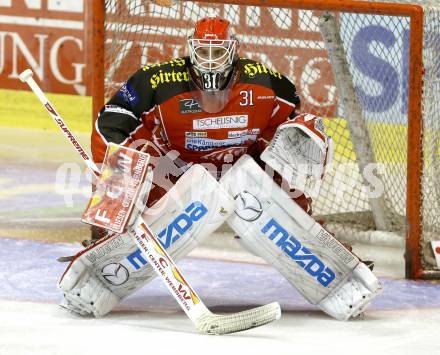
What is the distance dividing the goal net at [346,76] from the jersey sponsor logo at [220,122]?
727mm

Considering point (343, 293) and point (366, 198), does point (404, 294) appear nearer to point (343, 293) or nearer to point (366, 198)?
point (343, 293)

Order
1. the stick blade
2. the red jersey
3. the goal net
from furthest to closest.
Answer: the goal net → the red jersey → the stick blade

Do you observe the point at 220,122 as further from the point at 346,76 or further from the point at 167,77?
the point at 346,76

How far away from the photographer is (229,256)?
514 centimetres

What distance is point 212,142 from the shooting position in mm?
4289

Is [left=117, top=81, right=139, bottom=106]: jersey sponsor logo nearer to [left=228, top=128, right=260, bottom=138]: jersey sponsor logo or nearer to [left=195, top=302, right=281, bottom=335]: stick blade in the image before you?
[left=228, top=128, right=260, bottom=138]: jersey sponsor logo

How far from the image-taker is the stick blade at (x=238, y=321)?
3.88m

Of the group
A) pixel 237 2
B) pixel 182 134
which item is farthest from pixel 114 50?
pixel 182 134

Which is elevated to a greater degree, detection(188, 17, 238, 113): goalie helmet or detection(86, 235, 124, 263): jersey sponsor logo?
detection(188, 17, 238, 113): goalie helmet

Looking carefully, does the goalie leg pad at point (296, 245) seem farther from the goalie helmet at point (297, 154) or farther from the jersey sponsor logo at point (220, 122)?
the jersey sponsor logo at point (220, 122)

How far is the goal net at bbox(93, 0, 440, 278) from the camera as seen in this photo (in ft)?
16.3

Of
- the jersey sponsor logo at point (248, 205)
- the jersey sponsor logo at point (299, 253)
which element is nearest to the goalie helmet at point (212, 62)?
the jersey sponsor logo at point (248, 205)

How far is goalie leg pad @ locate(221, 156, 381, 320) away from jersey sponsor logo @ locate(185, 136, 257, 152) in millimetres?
197

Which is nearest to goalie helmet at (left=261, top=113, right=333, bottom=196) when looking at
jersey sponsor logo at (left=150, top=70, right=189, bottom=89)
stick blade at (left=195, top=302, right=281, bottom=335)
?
jersey sponsor logo at (left=150, top=70, right=189, bottom=89)
